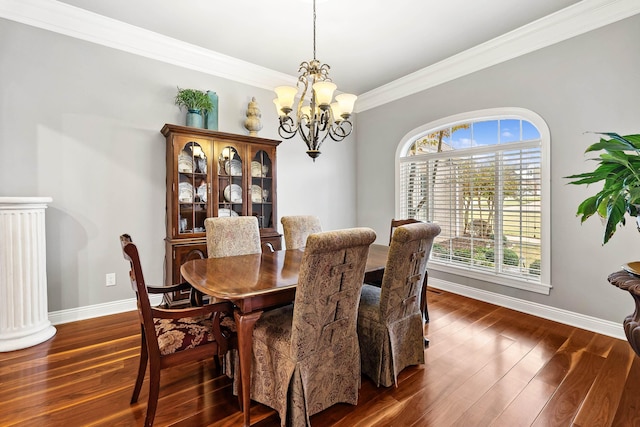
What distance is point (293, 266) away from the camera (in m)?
2.15

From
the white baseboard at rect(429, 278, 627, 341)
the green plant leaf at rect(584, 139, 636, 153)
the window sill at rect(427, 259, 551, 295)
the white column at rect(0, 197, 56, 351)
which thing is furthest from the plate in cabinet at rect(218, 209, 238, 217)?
the green plant leaf at rect(584, 139, 636, 153)

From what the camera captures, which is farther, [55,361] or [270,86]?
[270,86]

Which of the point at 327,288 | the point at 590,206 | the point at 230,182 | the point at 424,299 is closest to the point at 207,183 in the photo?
the point at 230,182

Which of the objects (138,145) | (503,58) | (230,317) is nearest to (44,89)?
(138,145)

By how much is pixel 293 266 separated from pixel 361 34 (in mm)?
2497

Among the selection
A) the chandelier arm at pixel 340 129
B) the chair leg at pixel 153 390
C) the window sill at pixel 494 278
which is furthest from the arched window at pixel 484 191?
the chair leg at pixel 153 390

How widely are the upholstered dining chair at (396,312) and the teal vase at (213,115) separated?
2563mm

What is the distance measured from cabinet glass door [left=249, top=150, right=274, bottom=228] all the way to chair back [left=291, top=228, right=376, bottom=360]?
225 cm

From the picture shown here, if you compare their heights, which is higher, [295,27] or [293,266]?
[295,27]

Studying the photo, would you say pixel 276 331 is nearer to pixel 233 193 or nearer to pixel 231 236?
pixel 231 236

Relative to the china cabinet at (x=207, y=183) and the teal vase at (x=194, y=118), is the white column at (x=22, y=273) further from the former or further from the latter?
the teal vase at (x=194, y=118)

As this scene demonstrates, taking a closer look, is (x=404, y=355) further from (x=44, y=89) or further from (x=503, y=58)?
(x=44, y=89)

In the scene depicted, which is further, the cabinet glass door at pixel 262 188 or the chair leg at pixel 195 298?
the cabinet glass door at pixel 262 188

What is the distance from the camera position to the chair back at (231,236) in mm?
Result: 2623
